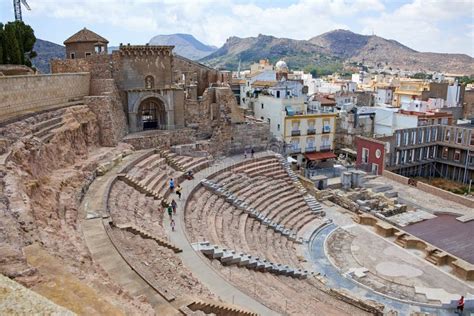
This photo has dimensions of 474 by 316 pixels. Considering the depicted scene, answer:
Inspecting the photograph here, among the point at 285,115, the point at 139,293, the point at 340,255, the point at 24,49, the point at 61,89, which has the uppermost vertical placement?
the point at 24,49

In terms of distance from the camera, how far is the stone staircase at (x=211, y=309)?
9.22m

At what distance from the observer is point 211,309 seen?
9.99 meters

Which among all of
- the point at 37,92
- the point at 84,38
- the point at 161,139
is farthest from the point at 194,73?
the point at 37,92

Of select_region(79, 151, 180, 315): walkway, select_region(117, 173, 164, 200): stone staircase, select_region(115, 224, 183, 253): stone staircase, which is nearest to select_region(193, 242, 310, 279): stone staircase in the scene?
select_region(115, 224, 183, 253): stone staircase

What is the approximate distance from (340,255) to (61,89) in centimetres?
1770

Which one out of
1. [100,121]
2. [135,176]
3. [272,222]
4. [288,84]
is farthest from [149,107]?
[288,84]

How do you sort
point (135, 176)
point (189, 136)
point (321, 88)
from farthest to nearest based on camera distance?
point (321, 88)
point (189, 136)
point (135, 176)

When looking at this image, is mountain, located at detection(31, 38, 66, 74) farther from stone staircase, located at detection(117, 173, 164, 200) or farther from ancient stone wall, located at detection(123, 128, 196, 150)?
stone staircase, located at detection(117, 173, 164, 200)

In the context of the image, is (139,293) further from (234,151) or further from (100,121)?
(234,151)

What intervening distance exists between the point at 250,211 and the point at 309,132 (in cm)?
1550

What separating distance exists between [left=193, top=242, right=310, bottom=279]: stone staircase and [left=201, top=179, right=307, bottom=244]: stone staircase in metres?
5.00

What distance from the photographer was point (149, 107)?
1156 inches

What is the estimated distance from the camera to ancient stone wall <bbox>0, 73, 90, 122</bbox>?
16.8 metres

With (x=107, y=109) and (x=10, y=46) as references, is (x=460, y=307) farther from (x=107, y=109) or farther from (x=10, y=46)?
(x=10, y=46)
